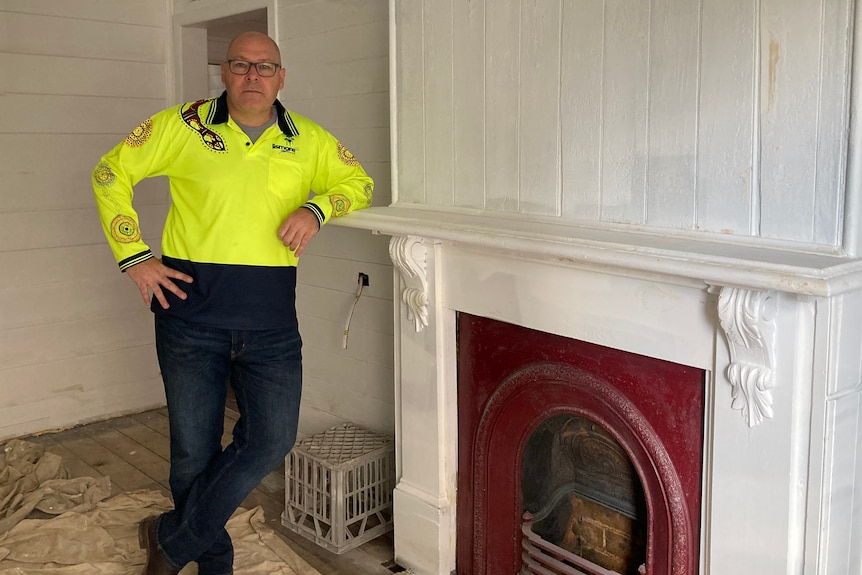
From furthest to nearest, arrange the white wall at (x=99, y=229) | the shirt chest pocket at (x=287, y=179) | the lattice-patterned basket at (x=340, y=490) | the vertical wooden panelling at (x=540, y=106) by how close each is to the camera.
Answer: the white wall at (x=99, y=229) → the lattice-patterned basket at (x=340, y=490) → the shirt chest pocket at (x=287, y=179) → the vertical wooden panelling at (x=540, y=106)

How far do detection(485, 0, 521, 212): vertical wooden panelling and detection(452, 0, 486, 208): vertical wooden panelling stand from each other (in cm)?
2

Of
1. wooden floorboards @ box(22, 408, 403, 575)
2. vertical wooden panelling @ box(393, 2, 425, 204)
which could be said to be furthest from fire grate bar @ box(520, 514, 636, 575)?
vertical wooden panelling @ box(393, 2, 425, 204)

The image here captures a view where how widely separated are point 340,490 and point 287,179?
3.37ft

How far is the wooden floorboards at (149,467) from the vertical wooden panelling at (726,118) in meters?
1.52

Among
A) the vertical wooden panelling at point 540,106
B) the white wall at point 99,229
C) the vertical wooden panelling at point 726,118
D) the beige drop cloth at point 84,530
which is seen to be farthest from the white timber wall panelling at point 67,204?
the vertical wooden panelling at point 726,118

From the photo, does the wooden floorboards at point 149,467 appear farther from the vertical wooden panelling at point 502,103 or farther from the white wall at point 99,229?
the vertical wooden panelling at point 502,103

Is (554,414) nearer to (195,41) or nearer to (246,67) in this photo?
(246,67)

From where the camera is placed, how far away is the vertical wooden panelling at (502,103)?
2.12 metres

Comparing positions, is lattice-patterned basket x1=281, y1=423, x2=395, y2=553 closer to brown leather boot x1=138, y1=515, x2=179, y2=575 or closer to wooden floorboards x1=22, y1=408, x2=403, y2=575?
wooden floorboards x1=22, y1=408, x2=403, y2=575

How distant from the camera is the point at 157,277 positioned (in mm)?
2199

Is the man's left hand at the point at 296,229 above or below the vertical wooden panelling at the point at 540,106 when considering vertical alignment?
below

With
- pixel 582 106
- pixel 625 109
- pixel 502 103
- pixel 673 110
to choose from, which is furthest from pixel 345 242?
pixel 673 110

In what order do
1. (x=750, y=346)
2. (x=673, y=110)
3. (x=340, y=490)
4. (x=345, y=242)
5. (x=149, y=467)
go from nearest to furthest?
(x=750, y=346)
(x=673, y=110)
(x=340, y=490)
(x=345, y=242)
(x=149, y=467)

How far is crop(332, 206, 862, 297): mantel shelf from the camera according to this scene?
1.46m
